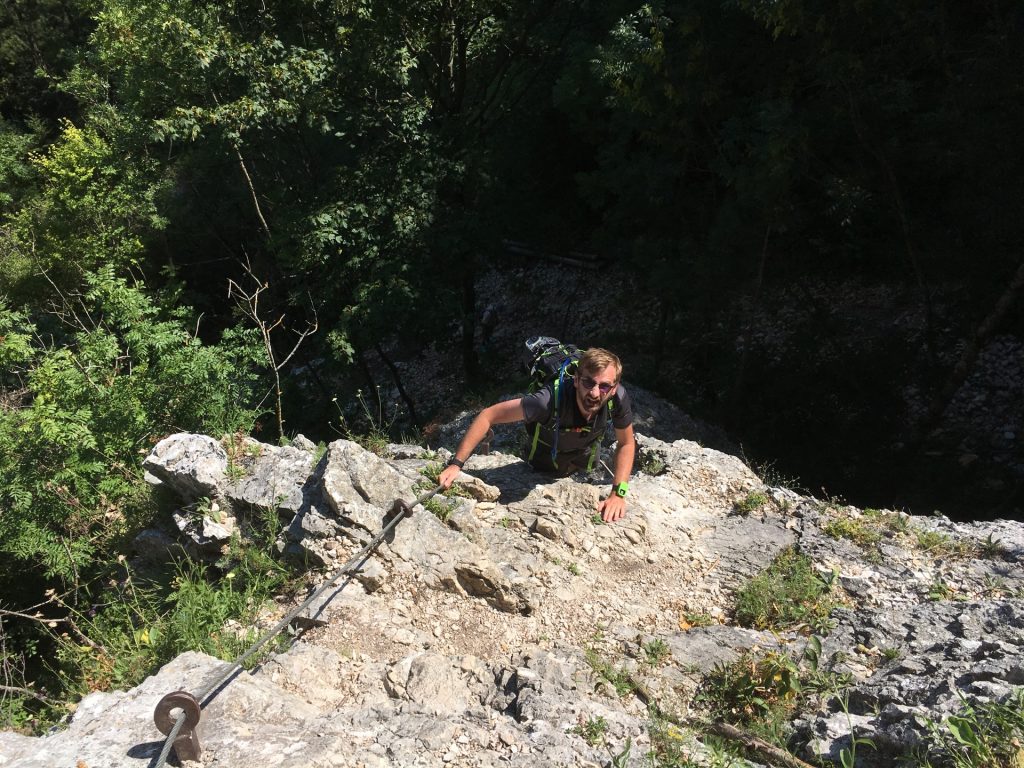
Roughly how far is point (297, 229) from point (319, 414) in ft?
10.4

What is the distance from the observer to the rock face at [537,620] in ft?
9.93

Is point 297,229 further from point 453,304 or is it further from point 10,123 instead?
point 10,123

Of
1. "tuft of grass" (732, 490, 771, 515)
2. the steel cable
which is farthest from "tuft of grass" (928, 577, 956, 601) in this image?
the steel cable

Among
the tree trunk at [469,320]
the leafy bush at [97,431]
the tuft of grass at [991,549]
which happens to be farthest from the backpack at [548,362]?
the tree trunk at [469,320]

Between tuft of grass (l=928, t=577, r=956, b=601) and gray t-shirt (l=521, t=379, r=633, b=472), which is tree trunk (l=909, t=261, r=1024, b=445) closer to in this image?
tuft of grass (l=928, t=577, r=956, b=601)

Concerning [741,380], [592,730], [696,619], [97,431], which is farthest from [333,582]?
[741,380]

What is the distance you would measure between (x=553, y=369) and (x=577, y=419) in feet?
1.20

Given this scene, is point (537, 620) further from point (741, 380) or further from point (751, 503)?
point (741, 380)

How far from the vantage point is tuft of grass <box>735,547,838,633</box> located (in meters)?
4.13

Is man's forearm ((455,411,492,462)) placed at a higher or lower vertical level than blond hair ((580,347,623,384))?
lower

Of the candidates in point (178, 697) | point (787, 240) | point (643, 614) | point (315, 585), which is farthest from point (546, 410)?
point (787, 240)

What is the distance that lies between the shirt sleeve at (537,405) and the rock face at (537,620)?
2.20ft

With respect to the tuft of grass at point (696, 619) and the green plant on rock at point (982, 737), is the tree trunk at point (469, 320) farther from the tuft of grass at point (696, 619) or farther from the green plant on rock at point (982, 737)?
the green plant on rock at point (982, 737)

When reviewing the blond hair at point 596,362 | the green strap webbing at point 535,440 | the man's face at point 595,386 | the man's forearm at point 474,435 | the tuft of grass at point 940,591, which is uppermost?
the blond hair at point 596,362
